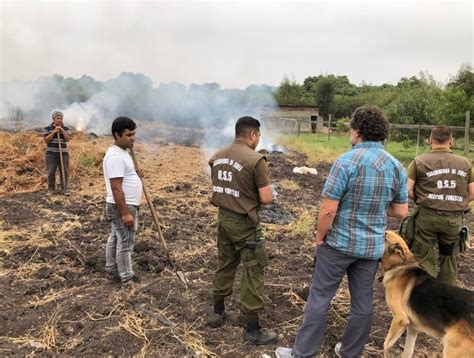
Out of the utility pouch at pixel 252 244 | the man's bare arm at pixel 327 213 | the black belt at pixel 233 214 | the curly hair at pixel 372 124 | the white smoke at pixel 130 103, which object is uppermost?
the white smoke at pixel 130 103

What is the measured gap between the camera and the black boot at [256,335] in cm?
338

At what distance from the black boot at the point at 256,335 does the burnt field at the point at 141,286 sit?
0.18 ft

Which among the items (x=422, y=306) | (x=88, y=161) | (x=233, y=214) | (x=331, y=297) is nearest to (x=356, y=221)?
(x=331, y=297)

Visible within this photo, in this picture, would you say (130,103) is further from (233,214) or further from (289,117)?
(233,214)

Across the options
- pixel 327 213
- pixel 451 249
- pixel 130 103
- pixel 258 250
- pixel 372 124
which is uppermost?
pixel 130 103

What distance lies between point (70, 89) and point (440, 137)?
30390mm

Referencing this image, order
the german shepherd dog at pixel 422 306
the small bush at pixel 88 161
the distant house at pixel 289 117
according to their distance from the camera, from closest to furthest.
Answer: the german shepherd dog at pixel 422 306 < the small bush at pixel 88 161 < the distant house at pixel 289 117

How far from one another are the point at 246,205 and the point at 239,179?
22cm

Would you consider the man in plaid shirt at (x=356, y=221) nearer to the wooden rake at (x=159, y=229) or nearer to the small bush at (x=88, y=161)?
the wooden rake at (x=159, y=229)

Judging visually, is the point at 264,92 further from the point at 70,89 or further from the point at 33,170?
Answer: the point at 33,170

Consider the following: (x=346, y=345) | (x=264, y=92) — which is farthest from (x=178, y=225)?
(x=264, y=92)

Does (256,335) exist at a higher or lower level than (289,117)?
lower

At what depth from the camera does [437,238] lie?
3781 mm

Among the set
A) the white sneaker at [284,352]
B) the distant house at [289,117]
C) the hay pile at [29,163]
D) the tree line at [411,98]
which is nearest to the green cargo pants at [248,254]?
Answer: the white sneaker at [284,352]
